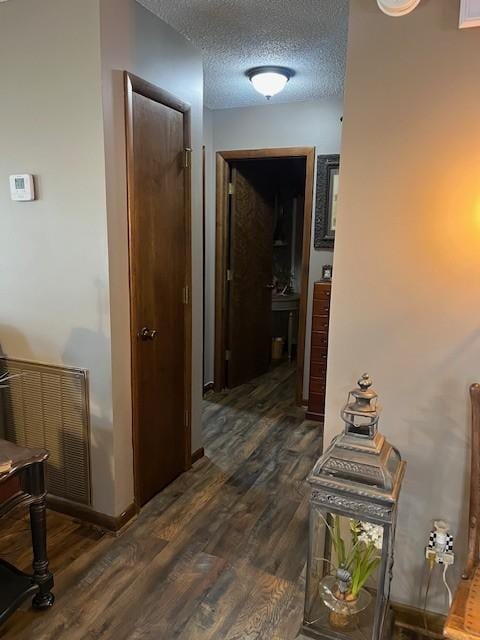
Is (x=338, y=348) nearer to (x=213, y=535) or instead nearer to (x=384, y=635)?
(x=384, y=635)

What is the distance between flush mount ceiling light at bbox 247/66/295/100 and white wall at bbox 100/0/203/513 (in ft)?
1.53

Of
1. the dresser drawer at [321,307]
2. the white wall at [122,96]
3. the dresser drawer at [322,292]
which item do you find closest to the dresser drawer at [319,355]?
the dresser drawer at [321,307]

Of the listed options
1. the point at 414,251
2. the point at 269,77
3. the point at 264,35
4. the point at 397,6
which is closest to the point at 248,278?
the point at 269,77

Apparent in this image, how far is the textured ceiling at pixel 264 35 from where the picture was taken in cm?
219

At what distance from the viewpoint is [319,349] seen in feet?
12.2

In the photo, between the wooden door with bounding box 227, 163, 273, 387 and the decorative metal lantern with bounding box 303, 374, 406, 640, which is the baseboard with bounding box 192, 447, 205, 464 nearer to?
the wooden door with bounding box 227, 163, 273, 387

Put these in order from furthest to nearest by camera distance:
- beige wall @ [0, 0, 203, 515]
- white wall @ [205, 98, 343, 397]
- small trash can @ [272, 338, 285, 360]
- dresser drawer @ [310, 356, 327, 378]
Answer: small trash can @ [272, 338, 285, 360]
dresser drawer @ [310, 356, 327, 378]
white wall @ [205, 98, 343, 397]
beige wall @ [0, 0, 203, 515]

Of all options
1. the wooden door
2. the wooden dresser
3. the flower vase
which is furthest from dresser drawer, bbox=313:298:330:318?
the flower vase

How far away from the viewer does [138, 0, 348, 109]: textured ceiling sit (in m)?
2.19

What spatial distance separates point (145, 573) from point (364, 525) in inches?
43.3

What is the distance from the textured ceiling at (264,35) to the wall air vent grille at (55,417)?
1840 millimetres

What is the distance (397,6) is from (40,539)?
224 cm

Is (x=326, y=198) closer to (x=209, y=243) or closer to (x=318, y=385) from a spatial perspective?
(x=209, y=243)

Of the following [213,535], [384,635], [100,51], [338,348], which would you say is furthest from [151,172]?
[384,635]
